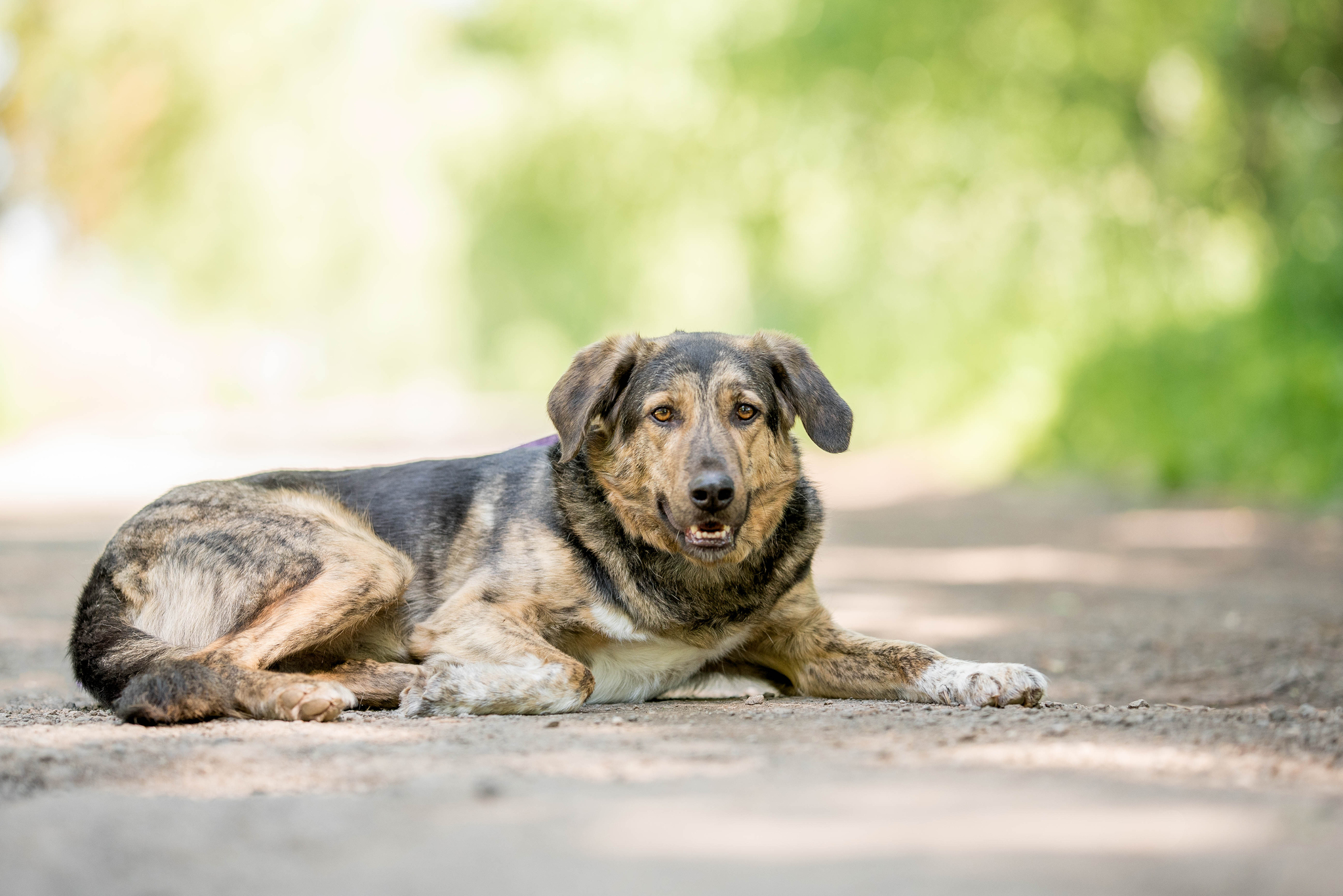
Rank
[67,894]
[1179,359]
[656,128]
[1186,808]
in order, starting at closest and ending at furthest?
[67,894] < [1186,808] < [1179,359] < [656,128]

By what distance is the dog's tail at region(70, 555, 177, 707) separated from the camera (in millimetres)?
4355

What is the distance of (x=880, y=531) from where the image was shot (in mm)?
12555

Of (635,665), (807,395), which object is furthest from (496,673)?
(807,395)

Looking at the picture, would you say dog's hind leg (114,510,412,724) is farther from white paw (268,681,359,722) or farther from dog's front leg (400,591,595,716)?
dog's front leg (400,591,595,716)

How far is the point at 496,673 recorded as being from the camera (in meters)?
4.52

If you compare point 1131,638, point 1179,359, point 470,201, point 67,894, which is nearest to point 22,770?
point 67,894

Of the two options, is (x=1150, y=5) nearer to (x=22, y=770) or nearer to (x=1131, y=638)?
(x=1131, y=638)

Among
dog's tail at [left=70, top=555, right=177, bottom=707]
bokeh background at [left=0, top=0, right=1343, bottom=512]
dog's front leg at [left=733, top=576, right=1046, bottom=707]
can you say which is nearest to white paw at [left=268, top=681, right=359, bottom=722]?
dog's tail at [left=70, top=555, right=177, bottom=707]

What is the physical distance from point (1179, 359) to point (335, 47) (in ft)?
54.1

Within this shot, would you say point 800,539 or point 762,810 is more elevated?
point 800,539

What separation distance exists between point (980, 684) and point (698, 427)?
1.39 m

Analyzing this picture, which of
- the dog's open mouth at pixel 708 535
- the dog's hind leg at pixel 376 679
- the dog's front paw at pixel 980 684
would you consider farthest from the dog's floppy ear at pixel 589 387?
the dog's front paw at pixel 980 684

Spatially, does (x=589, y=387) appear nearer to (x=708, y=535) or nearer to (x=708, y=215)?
(x=708, y=535)

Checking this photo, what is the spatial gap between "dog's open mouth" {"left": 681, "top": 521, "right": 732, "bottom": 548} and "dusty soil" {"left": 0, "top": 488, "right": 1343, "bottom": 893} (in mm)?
605
